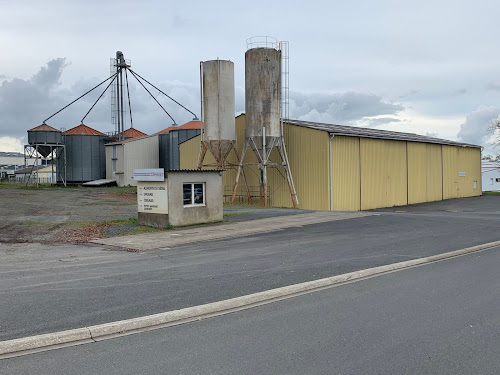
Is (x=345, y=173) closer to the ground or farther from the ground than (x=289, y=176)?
farther from the ground

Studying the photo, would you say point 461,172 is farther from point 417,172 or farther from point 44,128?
point 44,128

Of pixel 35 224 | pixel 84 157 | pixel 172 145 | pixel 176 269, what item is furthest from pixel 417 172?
pixel 84 157

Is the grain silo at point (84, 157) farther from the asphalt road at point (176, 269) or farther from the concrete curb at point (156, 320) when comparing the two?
the concrete curb at point (156, 320)

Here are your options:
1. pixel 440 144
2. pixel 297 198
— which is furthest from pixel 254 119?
pixel 440 144

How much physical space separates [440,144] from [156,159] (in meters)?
34.7

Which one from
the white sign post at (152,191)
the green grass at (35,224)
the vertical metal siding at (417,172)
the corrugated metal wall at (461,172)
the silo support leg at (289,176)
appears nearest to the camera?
the white sign post at (152,191)

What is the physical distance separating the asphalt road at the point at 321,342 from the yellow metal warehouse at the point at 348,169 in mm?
23212

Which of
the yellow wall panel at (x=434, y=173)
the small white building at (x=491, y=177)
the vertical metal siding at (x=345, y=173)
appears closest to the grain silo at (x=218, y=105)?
the vertical metal siding at (x=345, y=173)

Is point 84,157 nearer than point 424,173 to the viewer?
No

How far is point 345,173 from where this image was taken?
102ft

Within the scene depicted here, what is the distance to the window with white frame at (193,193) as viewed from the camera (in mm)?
19125

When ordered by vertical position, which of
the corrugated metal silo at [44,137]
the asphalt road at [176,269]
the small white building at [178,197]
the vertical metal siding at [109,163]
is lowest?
the asphalt road at [176,269]

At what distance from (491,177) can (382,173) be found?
4136 centimetres

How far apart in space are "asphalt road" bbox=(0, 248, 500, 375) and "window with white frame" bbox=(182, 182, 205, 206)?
39.3ft
